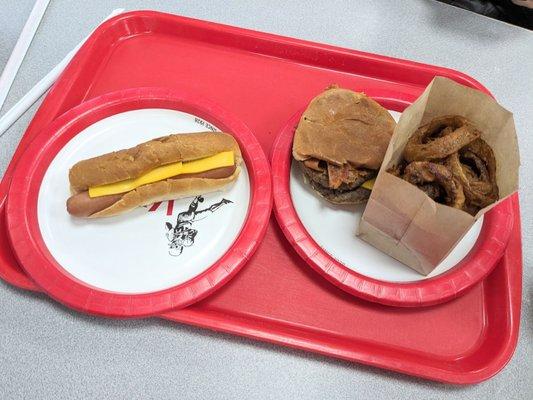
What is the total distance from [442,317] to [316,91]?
0.90 meters

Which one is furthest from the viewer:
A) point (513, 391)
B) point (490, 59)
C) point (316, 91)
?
point (490, 59)

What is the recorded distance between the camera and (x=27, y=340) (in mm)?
1240

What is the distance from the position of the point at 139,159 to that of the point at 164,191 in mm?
117

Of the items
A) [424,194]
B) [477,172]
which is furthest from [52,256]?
[477,172]

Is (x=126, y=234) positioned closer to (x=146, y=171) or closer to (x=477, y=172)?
(x=146, y=171)

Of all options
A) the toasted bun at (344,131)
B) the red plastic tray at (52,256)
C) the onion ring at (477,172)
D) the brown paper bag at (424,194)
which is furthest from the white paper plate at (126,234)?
the onion ring at (477,172)

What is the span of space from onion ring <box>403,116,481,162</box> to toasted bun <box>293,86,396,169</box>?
0.44 ft

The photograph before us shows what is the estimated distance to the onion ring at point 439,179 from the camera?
1047 mm

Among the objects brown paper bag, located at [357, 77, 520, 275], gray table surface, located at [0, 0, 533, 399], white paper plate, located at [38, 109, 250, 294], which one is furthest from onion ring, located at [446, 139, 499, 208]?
white paper plate, located at [38, 109, 250, 294]

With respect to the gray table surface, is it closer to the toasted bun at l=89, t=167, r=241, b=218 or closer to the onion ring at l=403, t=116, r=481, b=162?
the toasted bun at l=89, t=167, r=241, b=218

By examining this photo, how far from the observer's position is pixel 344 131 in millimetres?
1317

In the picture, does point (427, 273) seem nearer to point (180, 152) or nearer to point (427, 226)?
point (427, 226)

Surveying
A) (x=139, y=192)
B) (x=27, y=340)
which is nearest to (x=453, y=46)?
(x=139, y=192)

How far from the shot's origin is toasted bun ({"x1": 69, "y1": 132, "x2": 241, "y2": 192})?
1.28 m
